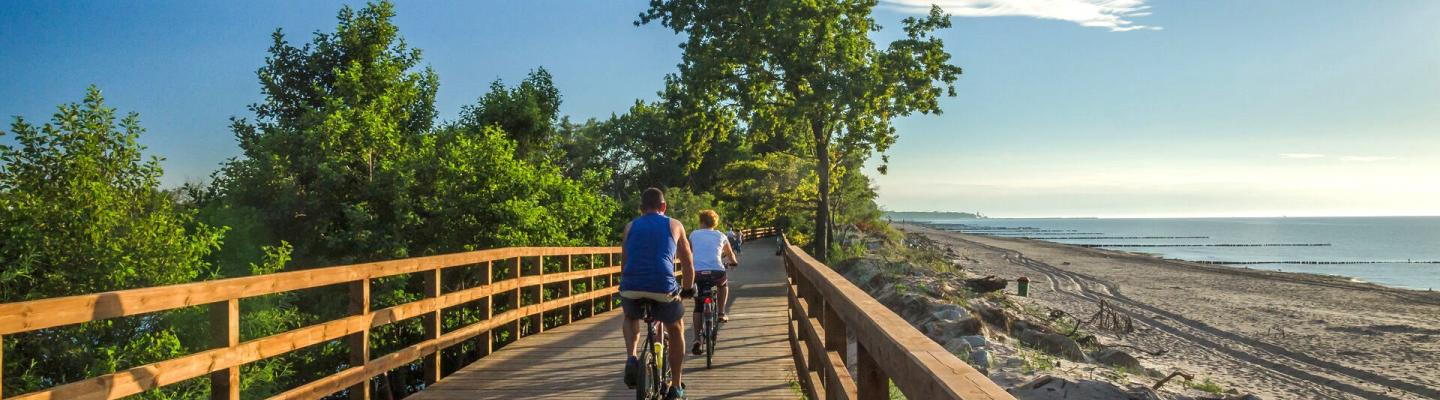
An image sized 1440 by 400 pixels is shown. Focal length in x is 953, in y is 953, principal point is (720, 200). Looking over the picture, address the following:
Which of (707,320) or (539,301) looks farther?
(539,301)

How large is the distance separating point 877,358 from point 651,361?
331 centimetres

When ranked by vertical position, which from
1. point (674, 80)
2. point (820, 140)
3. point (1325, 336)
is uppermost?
point (674, 80)

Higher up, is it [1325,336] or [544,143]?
[544,143]

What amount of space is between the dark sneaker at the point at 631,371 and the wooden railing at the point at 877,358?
1.14 meters

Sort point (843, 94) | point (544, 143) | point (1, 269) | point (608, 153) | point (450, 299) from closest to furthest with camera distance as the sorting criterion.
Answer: point (450, 299)
point (1, 269)
point (843, 94)
point (544, 143)
point (608, 153)

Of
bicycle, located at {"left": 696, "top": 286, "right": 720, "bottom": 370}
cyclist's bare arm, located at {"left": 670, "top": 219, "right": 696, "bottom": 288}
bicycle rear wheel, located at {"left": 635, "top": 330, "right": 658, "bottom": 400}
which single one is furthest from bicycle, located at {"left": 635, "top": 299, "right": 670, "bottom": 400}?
bicycle, located at {"left": 696, "top": 286, "right": 720, "bottom": 370}

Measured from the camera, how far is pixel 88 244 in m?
15.1

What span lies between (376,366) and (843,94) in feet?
66.6

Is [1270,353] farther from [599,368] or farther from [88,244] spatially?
[88,244]

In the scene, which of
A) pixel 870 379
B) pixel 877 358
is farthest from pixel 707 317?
pixel 877 358

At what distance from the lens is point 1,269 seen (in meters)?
14.2

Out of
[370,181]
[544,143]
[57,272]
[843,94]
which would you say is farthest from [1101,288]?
[57,272]

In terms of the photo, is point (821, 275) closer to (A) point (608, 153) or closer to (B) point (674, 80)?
(B) point (674, 80)

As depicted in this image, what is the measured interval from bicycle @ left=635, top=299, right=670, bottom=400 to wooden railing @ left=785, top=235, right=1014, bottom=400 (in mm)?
1005
